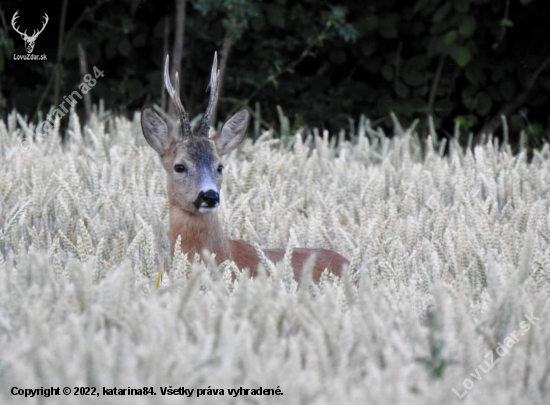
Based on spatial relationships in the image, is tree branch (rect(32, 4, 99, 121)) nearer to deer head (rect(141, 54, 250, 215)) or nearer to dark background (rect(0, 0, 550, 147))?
dark background (rect(0, 0, 550, 147))

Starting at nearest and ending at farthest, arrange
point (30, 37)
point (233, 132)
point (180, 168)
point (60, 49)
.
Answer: point (180, 168), point (233, 132), point (60, 49), point (30, 37)

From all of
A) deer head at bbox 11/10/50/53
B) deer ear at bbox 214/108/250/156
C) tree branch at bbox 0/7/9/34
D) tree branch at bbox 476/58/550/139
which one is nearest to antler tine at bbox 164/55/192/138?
deer ear at bbox 214/108/250/156

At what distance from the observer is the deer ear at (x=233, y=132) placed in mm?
4766

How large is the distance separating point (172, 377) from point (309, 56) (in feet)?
22.4

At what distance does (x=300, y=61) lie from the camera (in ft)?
28.6

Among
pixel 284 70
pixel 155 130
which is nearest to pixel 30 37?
pixel 284 70

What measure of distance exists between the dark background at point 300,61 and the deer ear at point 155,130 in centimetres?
315

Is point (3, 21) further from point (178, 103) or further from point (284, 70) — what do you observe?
point (178, 103)

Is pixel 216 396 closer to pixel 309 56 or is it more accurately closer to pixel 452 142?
pixel 452 142

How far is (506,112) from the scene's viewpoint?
8445 millimetres

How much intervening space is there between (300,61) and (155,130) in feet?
13.9

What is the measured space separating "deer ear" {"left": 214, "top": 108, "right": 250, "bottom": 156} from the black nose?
55cm

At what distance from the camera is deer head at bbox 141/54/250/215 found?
4297 mm

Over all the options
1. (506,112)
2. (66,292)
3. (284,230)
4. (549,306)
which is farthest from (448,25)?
(66,292)
